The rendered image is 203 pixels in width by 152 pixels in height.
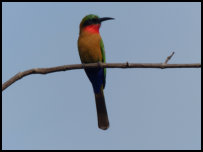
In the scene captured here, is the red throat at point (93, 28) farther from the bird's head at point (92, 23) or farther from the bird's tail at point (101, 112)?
the bird's tail at point (101, 112)

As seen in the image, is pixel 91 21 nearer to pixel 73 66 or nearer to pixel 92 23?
pixel 92 23

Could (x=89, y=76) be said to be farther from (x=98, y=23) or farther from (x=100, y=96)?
(x=98, y=23)

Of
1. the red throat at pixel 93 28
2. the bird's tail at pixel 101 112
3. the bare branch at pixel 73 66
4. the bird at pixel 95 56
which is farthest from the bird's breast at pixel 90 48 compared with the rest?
the bare branch at pixel 73 66

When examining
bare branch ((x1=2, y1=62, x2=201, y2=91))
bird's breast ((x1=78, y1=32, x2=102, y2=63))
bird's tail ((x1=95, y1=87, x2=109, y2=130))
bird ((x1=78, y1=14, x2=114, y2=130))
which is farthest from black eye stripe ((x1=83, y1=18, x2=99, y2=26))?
bare branch ((x1=2, y1=62, x2=201, y2=91))

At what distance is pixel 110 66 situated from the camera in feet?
12.8

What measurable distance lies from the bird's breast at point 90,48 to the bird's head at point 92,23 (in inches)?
7.9

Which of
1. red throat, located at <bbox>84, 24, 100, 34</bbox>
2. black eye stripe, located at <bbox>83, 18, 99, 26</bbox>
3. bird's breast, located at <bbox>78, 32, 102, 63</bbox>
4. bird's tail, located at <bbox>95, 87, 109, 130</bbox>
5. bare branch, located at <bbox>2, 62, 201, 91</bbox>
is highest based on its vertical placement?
black eye stripe, located at <bbox>83, 18, 99, 26</bbox>

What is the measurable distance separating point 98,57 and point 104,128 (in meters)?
1.33

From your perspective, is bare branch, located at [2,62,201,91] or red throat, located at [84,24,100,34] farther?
red throat, located at [84,24,100,34]

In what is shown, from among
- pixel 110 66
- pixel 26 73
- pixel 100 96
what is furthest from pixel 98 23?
pixel 26 73

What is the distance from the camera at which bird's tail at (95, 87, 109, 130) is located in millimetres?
5828

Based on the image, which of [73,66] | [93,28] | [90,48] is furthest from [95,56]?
[73,66]

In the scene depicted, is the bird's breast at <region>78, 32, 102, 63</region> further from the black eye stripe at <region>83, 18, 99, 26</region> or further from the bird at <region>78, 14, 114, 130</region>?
the black eye stripe at <region>83, 18, 99, 26</region>

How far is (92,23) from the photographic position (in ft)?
20.7
